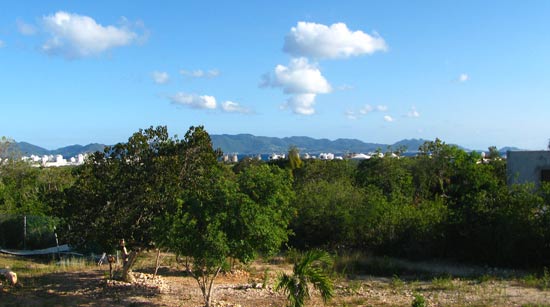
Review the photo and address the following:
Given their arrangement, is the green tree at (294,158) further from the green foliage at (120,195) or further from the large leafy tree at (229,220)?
the large leafy tree at (229,220)

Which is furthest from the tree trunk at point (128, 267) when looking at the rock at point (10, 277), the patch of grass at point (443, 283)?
the patch of grass at point (443, 283)

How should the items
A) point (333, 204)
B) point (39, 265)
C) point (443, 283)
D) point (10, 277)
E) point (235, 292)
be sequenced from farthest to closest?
1. point (333, 204)
2. point (39, 265)
3. point (443, 283)
4. point (10, 277)
5. point (235, 292)

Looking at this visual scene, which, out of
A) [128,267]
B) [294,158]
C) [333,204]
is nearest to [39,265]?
[128,267]

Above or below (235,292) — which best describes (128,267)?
above

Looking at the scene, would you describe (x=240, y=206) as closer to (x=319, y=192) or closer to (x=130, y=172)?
(x=130, y=172)

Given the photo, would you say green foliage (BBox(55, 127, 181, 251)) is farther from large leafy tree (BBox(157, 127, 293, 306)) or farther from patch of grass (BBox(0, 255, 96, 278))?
patch of grass (BBox(0, 255, 96, 278))

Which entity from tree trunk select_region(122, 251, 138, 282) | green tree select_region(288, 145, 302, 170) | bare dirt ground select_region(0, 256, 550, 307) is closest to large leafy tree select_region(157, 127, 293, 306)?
bare dirt ground select_region(0, 256, 550, 307)

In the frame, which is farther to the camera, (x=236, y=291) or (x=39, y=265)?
(x=39, y=265)

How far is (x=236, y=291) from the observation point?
36.3ft

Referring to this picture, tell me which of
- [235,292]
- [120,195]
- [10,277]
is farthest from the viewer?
[10,277]

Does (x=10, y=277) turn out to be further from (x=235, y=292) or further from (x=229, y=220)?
(x=229, y=220)

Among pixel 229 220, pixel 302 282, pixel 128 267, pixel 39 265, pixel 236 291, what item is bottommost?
pixel 39 265

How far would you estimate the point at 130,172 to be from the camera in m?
10.7

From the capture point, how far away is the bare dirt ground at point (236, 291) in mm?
10125
